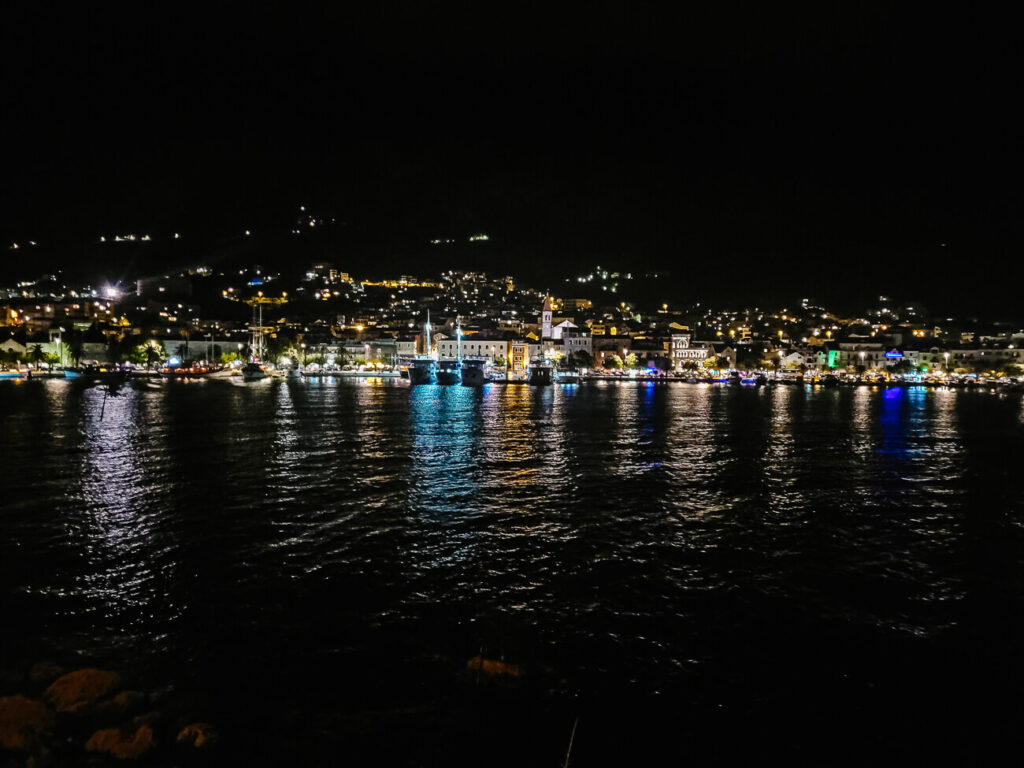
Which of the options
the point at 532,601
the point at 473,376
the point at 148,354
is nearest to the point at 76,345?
the point at 148,354

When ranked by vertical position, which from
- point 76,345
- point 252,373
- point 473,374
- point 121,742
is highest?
point 76,345

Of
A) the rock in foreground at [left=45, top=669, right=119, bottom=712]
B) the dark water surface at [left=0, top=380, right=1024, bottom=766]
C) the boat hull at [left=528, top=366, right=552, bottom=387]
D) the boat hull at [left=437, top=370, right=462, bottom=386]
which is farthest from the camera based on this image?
the boat hull at [left=528, top=366, right=552, bottom=387]

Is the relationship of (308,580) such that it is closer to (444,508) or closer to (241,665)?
(241,665)

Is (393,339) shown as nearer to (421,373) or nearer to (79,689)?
(421,373)

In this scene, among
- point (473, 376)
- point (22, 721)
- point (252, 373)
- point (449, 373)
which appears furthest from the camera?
point (252, 373)

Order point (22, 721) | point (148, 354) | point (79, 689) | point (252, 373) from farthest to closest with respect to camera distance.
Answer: point (148, 354) → point (252, 373) → point (79, 689) → point (22, 721)

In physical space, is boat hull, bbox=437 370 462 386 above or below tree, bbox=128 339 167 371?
below

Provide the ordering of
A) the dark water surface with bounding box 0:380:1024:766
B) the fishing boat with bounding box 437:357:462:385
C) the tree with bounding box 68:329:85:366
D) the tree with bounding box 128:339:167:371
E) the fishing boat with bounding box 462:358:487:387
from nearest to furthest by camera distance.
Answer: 1. the dark water surface with bounding box 0:380:1024:766
2. the fishing boat with bounding box 462:358:487:387
3. the fishing boat with bounding box 437:357:462:385
4. the tree with bounding box 68:329:85:366
5. the tree with bounding box 128:339:167:371

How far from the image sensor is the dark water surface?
6.79 m

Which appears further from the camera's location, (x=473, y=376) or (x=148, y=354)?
(x=148, y=354)

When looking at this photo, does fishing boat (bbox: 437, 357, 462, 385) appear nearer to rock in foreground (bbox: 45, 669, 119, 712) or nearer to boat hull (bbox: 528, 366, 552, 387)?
boat hull (bbox: 528, 366, 552, 387)

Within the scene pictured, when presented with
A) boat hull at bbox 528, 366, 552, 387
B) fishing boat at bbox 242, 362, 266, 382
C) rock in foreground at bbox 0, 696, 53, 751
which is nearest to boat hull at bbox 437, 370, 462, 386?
boat hull at bbox 528, 366, 552, 387

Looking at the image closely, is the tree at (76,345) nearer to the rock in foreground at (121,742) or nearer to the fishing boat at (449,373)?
the fishing boat at (449,373)

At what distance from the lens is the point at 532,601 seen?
391 inches
